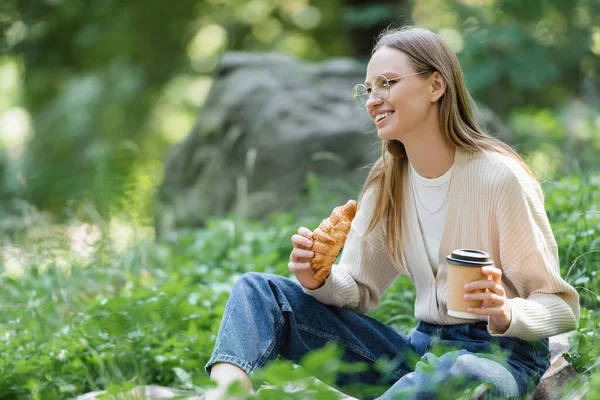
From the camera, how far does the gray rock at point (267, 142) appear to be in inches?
231

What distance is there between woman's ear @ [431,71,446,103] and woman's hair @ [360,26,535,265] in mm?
15

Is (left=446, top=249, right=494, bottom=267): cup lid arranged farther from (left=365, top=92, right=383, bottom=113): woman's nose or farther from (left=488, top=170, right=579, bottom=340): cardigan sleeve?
(left=365, top=92, right=383, bottom=113): woman's nose

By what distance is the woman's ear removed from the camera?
8.45 ft

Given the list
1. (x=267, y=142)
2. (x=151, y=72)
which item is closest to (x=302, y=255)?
(x=267, y=142)

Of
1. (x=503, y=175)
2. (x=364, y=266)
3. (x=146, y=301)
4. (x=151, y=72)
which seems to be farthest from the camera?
(x=151, y=72)

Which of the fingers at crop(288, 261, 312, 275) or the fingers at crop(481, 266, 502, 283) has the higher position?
the fingers at crop(481, 266, 502, 283)

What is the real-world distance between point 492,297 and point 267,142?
400 cm

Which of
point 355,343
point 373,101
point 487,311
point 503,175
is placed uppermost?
point 373,101

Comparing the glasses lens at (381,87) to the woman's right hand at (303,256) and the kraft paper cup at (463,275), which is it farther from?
the kraft paper cup at (463,275)

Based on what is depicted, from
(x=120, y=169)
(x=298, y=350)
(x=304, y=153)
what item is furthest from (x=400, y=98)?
(x=304, y=153)

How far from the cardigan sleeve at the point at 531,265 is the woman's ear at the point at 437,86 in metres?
0.36

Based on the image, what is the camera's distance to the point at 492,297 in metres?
2.13

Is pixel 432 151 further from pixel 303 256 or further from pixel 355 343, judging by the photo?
pixel 355 343

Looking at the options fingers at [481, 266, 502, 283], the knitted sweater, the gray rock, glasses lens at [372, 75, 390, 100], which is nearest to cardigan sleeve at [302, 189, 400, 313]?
the knitted sweater
